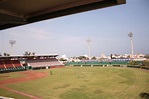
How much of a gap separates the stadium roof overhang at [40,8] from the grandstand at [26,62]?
162 feet

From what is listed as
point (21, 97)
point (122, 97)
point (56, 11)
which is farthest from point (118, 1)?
point (21, 97)

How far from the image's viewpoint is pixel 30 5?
17.6 ft

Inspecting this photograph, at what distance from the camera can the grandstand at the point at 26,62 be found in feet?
171

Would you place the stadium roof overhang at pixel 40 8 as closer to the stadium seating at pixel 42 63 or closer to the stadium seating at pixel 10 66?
the stadium seating at pixel 10 66

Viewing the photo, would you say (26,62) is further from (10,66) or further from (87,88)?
(87,88)

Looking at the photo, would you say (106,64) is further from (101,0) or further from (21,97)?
(101,0)

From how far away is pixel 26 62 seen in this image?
6119 centimetres

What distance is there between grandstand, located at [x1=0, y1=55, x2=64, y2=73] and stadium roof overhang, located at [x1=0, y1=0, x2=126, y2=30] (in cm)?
4942

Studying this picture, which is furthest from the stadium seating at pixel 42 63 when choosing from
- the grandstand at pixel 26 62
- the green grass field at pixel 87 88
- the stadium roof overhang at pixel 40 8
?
the stadium roof overhang at pixel 40 8

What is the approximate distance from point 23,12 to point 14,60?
57.4 m

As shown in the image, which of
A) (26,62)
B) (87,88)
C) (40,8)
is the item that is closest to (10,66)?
(26,62)

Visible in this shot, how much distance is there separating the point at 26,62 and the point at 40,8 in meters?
60.0

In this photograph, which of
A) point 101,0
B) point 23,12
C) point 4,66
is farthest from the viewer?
point 4,66

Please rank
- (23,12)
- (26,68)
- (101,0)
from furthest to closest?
(26,68) < (23,12) < (101,0)
